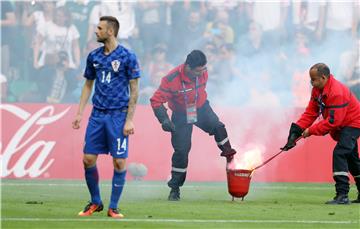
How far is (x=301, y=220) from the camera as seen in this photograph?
33.4ft

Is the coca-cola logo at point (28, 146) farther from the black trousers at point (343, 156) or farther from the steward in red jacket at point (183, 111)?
the black trousers at point (343, 156)

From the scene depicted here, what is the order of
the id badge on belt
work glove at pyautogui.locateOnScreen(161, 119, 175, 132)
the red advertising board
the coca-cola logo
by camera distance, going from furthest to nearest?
the red advertising board, the coca-cola logo, the id badge on belt, work glove at pyautogui.locateOnScreen(161, 119, 175, 132)

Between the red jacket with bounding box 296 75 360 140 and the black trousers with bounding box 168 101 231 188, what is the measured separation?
4.81ft

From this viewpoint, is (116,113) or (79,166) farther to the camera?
(79,166)

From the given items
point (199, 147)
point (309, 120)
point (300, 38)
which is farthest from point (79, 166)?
point (309, 120)

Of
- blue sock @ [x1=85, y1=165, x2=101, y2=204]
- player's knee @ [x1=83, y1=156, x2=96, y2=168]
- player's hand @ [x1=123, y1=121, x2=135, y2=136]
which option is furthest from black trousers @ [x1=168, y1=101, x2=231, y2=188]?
player's hand @ [x1=123, y1=121, x2=135, y2=136]

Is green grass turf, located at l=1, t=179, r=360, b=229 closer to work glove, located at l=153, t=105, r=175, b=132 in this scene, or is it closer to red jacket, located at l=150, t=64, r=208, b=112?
work glove, located at l=153, t=105, r=175, b=132

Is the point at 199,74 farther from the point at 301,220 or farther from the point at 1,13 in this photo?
the point at 1,13

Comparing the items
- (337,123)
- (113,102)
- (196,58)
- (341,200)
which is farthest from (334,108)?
(113,102)

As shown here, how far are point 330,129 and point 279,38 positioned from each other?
7.23m

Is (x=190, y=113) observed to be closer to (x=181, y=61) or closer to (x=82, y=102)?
(x=82, y=102)

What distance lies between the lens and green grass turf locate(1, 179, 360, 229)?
31.5 feet

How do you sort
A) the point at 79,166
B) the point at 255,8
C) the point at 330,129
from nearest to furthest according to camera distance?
the point at 330,129
the point at 79,166
the point at 255,8

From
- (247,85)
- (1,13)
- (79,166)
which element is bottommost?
(79,166)
